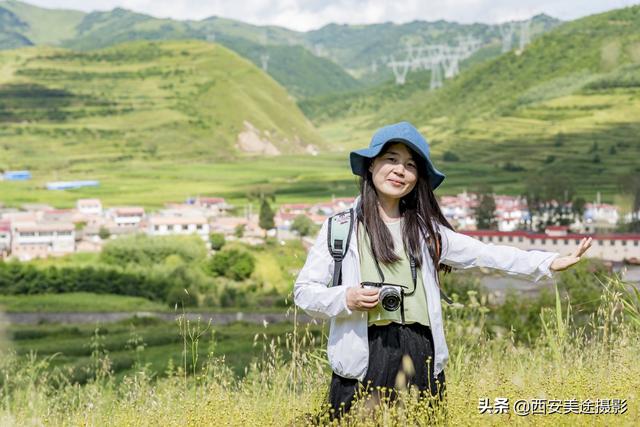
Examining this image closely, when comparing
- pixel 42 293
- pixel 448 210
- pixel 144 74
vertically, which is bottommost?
pixel 42 293

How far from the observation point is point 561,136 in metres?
95.3

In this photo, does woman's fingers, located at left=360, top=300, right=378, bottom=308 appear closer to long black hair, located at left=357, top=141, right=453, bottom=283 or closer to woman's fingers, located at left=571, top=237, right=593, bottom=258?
long black hair, located at left=357, top=141, right=453, bottom=283

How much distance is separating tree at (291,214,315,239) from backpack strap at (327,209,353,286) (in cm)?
6182

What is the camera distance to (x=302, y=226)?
66.0 metres

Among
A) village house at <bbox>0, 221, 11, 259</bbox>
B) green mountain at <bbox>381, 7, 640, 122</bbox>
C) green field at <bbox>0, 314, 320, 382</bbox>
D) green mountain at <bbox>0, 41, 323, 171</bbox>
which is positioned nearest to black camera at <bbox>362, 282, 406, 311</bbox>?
green field at <bbox>0, 314, 320, 382</bbox>

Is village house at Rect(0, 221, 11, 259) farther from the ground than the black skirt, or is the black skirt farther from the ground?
the black skirt

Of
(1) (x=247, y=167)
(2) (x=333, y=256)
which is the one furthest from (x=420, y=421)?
(1) (x=247, y=167)

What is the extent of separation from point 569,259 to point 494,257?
0.83 feet

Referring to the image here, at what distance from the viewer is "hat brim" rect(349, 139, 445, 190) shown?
292 cm

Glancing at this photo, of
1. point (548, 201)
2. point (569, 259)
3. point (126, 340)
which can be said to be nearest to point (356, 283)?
point (569, 259)

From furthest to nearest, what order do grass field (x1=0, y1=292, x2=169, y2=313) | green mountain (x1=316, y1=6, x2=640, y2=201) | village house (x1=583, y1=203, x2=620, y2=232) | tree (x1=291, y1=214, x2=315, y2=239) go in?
green mountain (x1=316, y1=6, x2=640, y2=201)
tree (x1=291, y1=214, x2=315, y2=239)
village house (x1=583, y1=203, x2=620, y2=232)
grass field (x1=0, y1=292, x2=169, y2=313)

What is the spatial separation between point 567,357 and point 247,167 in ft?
368

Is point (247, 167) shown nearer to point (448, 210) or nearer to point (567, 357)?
point (448, 210)

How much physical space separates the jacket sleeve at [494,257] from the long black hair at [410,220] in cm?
5
